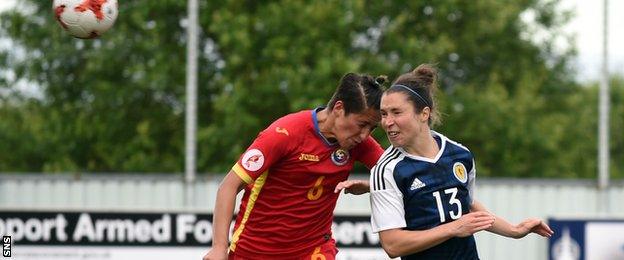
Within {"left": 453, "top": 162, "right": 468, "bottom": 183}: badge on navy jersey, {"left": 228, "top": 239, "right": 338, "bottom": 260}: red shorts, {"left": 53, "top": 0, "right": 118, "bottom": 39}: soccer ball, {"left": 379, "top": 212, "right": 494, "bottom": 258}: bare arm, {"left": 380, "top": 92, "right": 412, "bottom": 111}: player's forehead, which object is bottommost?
{"left": 228, "top": 239, "right": 338, "bottom": 260}: red shorts

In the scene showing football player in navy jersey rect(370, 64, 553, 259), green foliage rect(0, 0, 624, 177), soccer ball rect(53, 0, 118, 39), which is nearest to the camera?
football player in navy jersey rect(370, 64, 553, 259)

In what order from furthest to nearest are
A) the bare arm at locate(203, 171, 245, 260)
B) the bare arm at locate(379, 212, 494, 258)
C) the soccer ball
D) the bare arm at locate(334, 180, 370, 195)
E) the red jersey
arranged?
the soccer ball < the red jersey < the bare arm at locate(334, 180, 370, 195) < the bare arm at locate(203, 171, 245, 260) < the bare arm at locate(379, 212, 494, 258)

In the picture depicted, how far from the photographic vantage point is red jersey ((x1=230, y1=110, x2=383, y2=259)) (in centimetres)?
600

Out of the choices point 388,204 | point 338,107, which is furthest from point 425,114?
point 338,107

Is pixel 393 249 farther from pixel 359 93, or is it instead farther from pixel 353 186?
pixel 359 93

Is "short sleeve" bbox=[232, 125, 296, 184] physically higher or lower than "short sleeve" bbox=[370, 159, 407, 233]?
higher

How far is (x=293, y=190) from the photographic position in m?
6.10

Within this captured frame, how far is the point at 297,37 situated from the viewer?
23.6m

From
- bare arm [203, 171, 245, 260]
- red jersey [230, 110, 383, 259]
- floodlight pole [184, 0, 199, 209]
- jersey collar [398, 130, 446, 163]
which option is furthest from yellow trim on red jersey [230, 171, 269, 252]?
floodlight pole [184, 0, 199, 209]

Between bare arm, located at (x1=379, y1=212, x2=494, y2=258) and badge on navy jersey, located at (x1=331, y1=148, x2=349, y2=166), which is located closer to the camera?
bare arm, located at (x1=379, y1=212, x2=494, y2=258)

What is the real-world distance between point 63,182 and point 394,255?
33.2 feet

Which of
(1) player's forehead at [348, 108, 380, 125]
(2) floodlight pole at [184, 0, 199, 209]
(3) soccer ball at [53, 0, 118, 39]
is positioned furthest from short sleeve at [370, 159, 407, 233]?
(2) floodlight pole at [184, 0, 199, 209]

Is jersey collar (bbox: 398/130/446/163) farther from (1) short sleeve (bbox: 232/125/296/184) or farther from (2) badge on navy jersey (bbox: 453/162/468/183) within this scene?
(1) short sleeve (bbox: 232/125/296/184)

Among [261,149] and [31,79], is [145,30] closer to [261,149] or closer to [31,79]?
[31,79]
